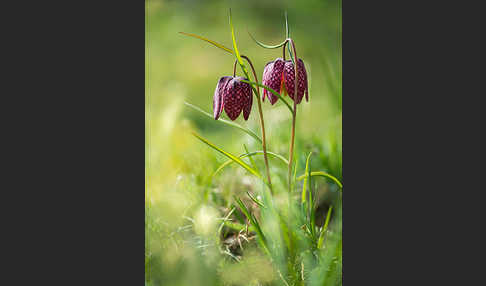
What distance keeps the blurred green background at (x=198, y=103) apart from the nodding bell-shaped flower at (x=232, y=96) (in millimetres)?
116

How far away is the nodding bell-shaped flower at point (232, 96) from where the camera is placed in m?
1.77

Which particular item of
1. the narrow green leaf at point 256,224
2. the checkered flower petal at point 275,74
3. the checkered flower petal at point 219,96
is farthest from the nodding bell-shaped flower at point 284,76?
the narrow green leaf at point 256,224

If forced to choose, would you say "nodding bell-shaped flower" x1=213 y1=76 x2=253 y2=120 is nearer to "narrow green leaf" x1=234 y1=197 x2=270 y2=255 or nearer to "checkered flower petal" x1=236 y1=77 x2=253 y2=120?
"checkered flower petal" x1=236 y1=77 x2=253 y2=120

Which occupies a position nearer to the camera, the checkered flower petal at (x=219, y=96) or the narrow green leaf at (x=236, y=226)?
the checkered flower petal at (x=219, y=96)

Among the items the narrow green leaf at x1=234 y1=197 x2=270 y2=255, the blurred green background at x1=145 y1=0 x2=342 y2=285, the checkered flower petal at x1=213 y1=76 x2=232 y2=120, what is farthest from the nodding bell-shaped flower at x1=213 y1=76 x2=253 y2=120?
the narrow green leaf at x1=234 y1=197 x2=270 y2=255

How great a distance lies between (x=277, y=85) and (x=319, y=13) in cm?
37

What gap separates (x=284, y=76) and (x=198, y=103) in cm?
48

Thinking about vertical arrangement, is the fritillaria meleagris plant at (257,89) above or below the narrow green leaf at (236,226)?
above

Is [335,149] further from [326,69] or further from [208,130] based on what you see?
[208,130]

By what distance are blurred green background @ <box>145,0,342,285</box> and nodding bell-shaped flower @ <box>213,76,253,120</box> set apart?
4.6 inches

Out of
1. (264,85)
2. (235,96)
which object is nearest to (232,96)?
(235,96)

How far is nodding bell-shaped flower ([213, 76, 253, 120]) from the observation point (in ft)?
5.82

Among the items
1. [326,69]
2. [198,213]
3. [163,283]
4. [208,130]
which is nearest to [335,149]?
[326,69]

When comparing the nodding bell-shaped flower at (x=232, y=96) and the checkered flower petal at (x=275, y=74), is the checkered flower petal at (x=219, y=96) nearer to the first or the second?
the nodding bell-shaped flower at (x=232, y=96)
